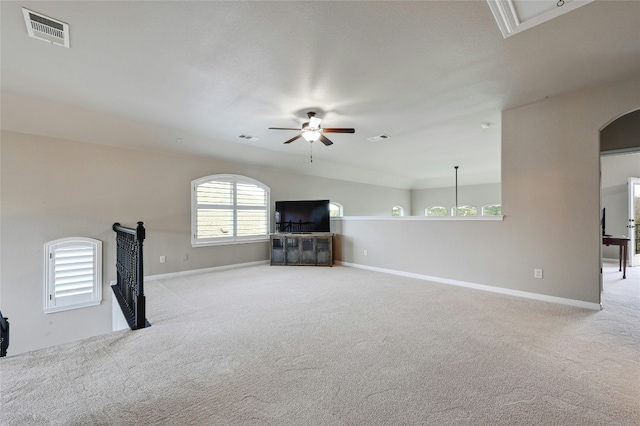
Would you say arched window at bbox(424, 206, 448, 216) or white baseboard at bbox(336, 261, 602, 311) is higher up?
arched window at bbox(424, 206, 448, 216)

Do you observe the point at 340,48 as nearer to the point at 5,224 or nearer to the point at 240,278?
the point at 240,278

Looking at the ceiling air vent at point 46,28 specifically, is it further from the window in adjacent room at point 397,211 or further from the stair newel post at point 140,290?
the window in adjacent room at point 397,211

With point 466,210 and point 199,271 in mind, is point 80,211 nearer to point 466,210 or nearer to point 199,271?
point 199,271

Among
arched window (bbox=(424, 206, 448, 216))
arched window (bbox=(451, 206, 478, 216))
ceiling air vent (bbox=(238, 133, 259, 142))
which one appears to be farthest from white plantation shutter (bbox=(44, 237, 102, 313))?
arched window (bbox=(451, 206, 478, 216))

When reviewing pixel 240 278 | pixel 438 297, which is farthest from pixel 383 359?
pixel 240 278

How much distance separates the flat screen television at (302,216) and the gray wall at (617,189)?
697 cm

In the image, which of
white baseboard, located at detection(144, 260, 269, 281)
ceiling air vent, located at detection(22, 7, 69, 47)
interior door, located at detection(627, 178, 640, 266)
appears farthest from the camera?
interior door, located at detection(627, 178, 640, 266)

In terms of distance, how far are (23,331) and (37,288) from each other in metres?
0.62

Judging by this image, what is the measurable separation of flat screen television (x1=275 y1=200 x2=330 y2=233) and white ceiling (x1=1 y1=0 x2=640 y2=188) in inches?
82.2

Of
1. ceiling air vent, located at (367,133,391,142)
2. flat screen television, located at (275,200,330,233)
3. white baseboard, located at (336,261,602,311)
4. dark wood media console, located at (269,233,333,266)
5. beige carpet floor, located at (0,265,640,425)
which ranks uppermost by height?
ceiling air vent, located at (367,133,391,142)

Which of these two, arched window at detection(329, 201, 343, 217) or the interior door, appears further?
arched window at detection(329, 201, 343, 217)

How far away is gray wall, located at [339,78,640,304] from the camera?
3.32 meters

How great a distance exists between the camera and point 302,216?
6473 mm

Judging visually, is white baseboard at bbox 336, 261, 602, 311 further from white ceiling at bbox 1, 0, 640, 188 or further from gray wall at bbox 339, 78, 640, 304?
white ceiling at bbox 1, 0, 640, 188
